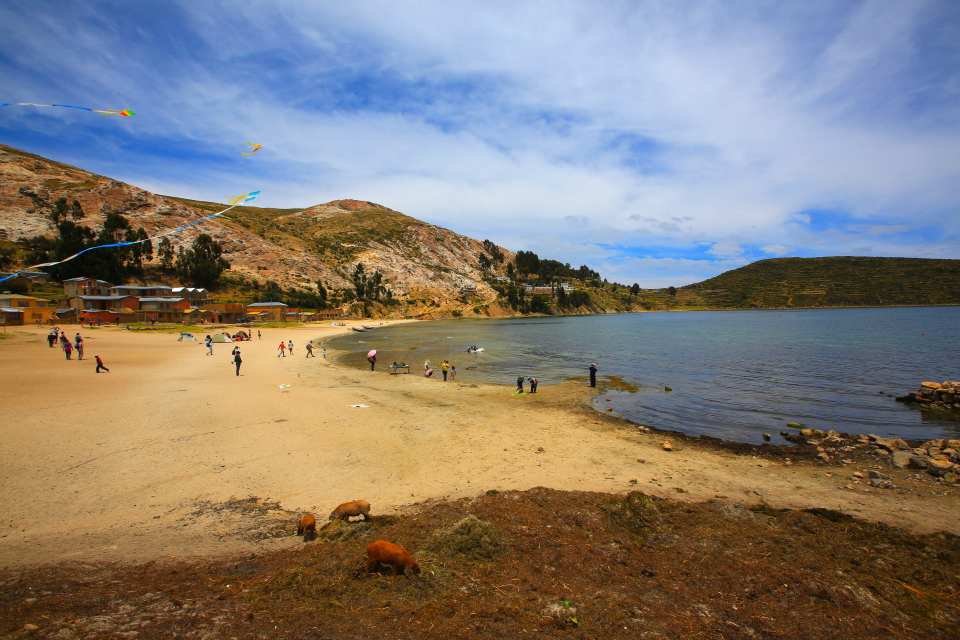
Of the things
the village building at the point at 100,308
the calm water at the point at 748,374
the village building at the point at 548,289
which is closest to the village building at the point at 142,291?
the village building at the point at 100,308

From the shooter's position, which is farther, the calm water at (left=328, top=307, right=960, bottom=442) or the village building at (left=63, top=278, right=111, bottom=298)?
the village building at (left=63, top=278, right=111, bottom=298)

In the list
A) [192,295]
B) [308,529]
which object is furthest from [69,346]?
[192,295]

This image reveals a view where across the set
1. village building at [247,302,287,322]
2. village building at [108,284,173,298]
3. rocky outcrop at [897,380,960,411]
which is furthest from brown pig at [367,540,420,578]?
village building at [108,284,173,298]

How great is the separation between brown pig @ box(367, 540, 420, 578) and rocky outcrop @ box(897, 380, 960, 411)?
925 inches

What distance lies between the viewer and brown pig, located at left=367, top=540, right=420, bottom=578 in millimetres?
5238

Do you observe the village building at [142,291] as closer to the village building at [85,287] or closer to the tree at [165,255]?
the village building at [85,287]

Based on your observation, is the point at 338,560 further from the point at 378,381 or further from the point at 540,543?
the point at 378,381

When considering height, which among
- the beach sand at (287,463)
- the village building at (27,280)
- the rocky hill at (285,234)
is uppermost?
the rocky hill at (285,234)

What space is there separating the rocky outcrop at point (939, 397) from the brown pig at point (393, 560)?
77.1 feet

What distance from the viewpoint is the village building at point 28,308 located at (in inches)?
1764

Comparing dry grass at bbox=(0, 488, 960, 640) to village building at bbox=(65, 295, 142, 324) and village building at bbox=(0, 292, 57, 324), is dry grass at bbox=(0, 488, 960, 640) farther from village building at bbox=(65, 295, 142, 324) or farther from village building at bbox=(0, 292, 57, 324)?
village building at bbox=(65, 295, 142, 324)

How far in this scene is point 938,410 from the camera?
55.9 feet

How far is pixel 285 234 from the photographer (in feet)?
432

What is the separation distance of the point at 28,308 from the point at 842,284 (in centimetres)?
20299
